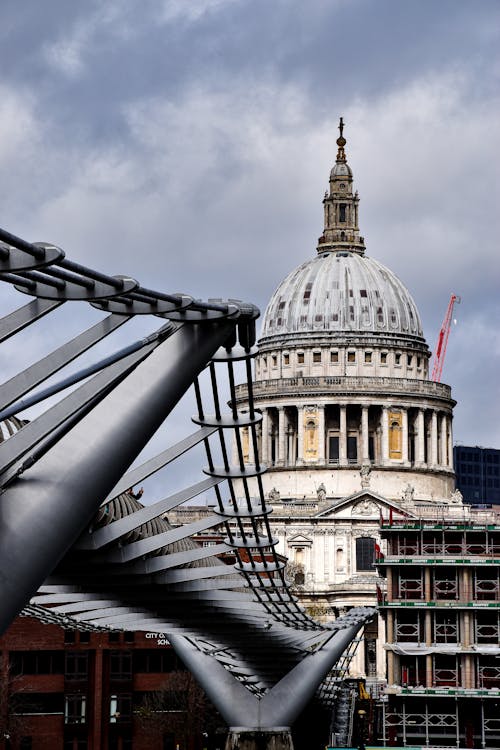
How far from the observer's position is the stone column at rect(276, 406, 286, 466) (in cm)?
16244

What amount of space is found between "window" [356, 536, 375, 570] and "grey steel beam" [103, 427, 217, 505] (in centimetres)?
11631

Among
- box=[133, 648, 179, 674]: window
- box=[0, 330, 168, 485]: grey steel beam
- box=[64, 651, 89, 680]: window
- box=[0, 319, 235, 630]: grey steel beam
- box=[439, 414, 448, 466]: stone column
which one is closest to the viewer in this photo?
box=[0, 330, 168, 485]: grey steel beam

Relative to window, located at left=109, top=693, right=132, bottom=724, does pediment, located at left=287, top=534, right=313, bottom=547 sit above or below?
above

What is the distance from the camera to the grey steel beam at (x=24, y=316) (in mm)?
20484

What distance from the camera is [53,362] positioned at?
2189 cm

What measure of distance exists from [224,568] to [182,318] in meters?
14.9

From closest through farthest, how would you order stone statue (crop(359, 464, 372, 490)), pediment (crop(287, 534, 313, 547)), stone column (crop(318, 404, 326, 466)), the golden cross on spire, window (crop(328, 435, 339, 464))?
pediment (crop(287, 534, 313, 547)), stone statue (crop(359, 464, 372, 490)), stone column (crop(318, 404, 326, 466)), window (crop(328, 435, 339, 464)), the golden cross on spire

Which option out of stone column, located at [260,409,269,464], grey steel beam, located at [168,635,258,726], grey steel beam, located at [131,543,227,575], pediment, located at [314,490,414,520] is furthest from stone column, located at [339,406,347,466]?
grey steel beam, located at [131,543,227,575]

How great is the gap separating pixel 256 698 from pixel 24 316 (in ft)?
148

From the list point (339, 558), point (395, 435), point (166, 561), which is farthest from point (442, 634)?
point (395, 435)

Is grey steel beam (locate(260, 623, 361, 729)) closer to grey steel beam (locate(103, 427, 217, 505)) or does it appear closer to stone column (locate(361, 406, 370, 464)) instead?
grey steel beam (locate(103, 427, 217, 505))

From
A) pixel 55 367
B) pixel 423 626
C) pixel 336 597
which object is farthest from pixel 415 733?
pixel 55 367

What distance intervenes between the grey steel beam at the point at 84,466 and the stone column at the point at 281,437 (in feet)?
445

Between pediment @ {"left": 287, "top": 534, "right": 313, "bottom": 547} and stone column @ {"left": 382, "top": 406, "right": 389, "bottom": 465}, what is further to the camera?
stone column @ {"left": 382, "top": 406, "right": 389, "bottom": 465}
